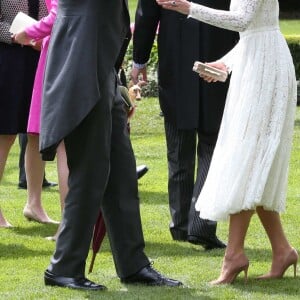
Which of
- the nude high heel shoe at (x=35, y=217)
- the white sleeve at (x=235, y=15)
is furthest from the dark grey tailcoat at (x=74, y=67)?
the nude high heel shoe at (x=35, y=217)

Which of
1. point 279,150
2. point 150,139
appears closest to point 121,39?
point 279,150

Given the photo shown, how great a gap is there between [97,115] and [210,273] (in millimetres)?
1303

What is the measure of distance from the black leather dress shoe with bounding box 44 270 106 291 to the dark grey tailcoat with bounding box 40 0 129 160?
0.63m

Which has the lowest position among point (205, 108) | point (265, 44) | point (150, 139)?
point (150, 139)

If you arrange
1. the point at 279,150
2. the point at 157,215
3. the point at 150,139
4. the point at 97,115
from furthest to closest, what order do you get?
the point at 150,139 → the point at 157,215 → the point at 279,150 → the point at 97,115

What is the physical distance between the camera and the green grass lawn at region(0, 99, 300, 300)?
5.89m

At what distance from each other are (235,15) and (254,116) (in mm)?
539

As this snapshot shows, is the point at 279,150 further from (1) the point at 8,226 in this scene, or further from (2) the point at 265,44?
(1) the point at 8,226

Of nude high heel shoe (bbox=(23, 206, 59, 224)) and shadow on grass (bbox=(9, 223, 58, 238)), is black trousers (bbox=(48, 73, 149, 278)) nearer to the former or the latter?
shadow on grass (bbox=(9, 223, 58, 238))

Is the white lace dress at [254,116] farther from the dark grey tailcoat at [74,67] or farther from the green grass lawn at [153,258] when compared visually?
the dark grey tailcoat at [74,67]

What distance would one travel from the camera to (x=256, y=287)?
611cm

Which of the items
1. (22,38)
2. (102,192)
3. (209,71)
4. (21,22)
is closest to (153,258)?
(102,192)

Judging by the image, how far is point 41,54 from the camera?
742 cm

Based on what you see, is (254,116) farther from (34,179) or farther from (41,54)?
(34,179)
